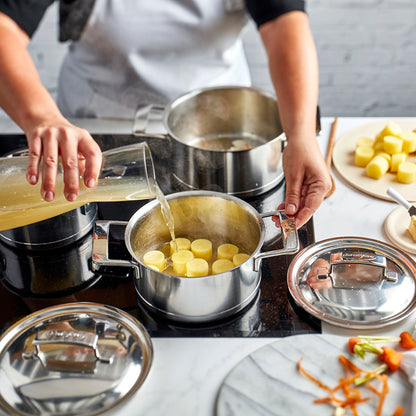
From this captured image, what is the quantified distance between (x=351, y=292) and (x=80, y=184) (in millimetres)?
581

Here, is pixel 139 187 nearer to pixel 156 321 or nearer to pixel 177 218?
pixel 177 218

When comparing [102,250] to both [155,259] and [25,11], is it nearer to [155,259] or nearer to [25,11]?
[155,259]

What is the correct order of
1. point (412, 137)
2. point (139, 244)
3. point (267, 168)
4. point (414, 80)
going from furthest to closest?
point (414, 80) → point (412, 137) → point (267, 168) → point (139, 244)

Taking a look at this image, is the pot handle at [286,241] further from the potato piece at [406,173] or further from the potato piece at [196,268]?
the potato piece at [406,173]

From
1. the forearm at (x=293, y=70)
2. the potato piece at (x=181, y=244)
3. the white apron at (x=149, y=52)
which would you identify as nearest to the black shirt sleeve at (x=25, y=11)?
the white apron at (x=149, y=52)

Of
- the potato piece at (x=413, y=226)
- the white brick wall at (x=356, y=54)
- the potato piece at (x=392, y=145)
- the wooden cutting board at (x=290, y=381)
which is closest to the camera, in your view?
the wooden cutting board at (x=290, y=381)

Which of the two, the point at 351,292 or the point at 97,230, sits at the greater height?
the point at 97,230

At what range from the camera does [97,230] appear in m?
1.07

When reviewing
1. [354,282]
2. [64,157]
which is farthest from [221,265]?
[64,157]

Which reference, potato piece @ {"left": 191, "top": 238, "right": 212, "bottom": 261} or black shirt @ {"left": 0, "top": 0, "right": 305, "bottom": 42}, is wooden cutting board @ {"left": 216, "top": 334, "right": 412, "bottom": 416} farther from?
black shirt @ {"left": 0, "top": 0, "right": 305, "bottom": 42}

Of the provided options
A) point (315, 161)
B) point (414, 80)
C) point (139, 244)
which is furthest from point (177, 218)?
point (414, 80)

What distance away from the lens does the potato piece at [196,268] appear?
1083mm

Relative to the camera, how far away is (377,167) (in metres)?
1.37

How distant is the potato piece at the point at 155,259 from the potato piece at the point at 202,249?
0.07m
